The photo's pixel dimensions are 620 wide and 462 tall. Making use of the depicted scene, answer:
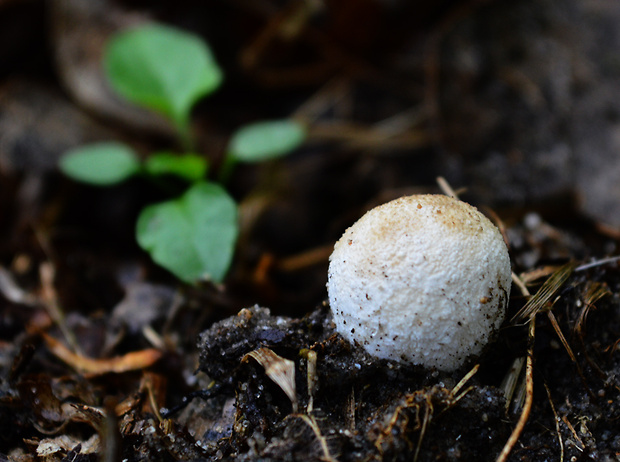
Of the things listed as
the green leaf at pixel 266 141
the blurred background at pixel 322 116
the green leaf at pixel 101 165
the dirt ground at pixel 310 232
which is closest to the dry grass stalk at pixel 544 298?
the dirt ground at pixel 310 232

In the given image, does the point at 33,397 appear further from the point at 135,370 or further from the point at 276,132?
the point at 276,132

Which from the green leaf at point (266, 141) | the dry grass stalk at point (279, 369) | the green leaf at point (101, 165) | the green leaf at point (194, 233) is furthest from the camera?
the green leaf at point (266, 141)

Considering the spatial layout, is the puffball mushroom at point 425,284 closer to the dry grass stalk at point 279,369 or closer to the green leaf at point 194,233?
the dry grass stalk at point 279,369

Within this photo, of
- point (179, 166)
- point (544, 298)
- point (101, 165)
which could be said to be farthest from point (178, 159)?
point (544, 298)

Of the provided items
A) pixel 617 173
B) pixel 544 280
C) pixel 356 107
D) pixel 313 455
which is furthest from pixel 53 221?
pixel 617 173

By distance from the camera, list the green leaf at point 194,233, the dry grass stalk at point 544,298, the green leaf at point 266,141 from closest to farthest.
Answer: the dry grass stalk at point 544,298, the green leaf at point 194,233, the green leaf at point 266,141

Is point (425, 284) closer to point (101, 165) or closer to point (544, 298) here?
point (544, 298)
